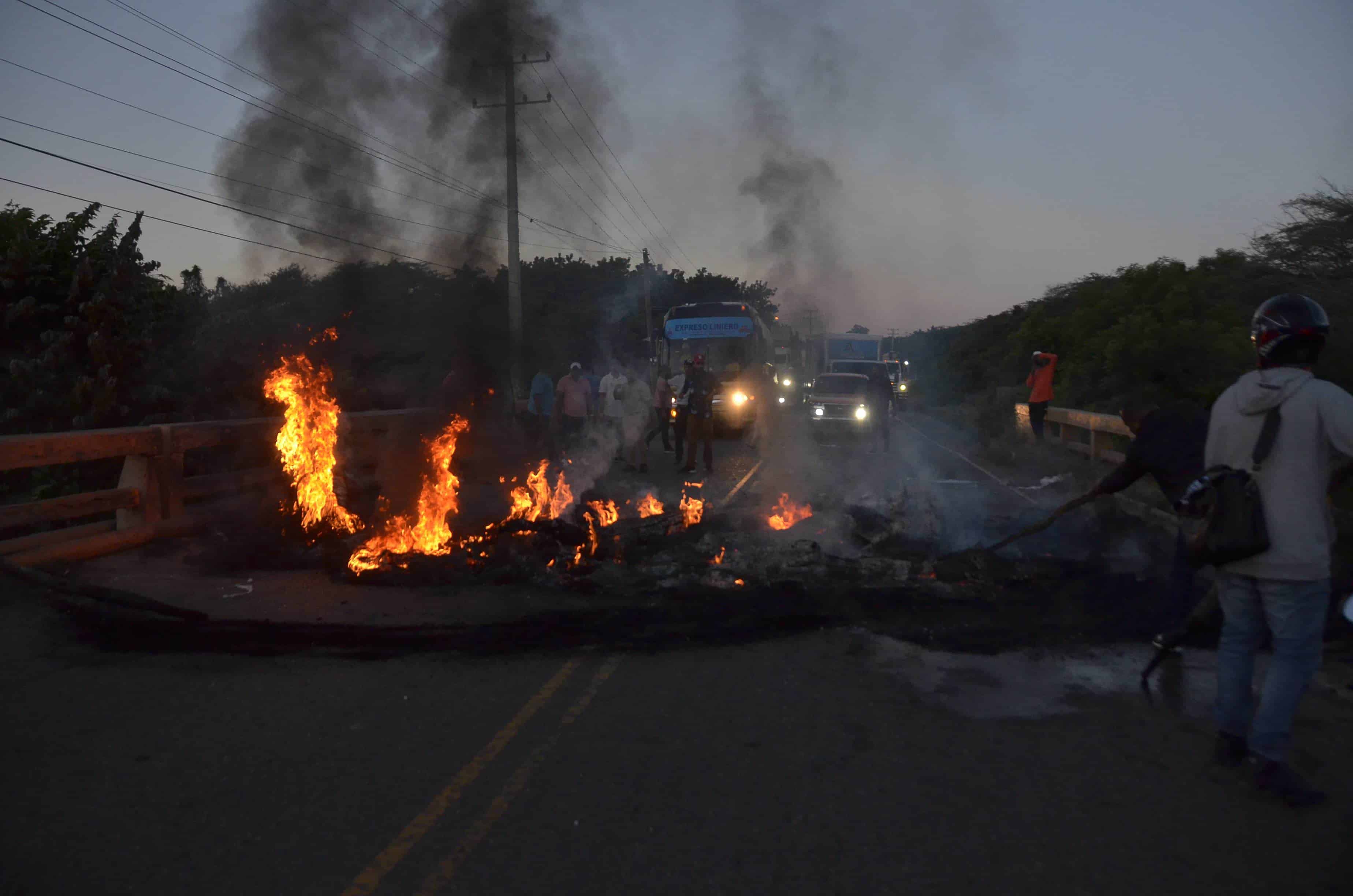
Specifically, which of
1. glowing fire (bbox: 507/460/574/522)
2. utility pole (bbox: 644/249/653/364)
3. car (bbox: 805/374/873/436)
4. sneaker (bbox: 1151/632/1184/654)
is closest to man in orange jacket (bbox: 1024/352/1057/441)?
car (bbox: 805/374/873/436)

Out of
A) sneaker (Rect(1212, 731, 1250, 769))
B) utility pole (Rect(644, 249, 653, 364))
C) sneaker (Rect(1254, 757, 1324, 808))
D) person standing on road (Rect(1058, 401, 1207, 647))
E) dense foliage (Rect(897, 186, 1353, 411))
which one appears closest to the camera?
sneaker (Rect(1254, 757, 1324, 808))

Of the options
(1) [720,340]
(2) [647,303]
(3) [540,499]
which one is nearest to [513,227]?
(1) [720,340]

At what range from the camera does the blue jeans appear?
4.00 m

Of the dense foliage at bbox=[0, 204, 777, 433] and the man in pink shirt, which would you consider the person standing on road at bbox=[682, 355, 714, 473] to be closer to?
the man in pink shirt

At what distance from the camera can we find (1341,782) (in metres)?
4.18

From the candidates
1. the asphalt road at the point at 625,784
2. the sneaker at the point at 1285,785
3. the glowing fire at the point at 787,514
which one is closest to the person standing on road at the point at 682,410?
→ the glowing fire at the point at 787,514

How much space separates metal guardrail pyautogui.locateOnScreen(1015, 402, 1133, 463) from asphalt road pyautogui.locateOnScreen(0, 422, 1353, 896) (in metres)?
10.3

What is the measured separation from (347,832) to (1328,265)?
17.3 m

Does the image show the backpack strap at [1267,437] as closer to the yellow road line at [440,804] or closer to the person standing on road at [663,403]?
the yellow road line at [440,804]

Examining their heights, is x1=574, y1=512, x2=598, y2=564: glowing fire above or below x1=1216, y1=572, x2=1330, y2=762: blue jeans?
Result: below

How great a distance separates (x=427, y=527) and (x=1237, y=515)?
7509 millimetres

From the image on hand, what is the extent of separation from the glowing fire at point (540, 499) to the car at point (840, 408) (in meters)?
12.6

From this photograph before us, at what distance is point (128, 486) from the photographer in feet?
33.2

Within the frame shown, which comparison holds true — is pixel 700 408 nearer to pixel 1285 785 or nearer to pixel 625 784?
pixel 625 784
